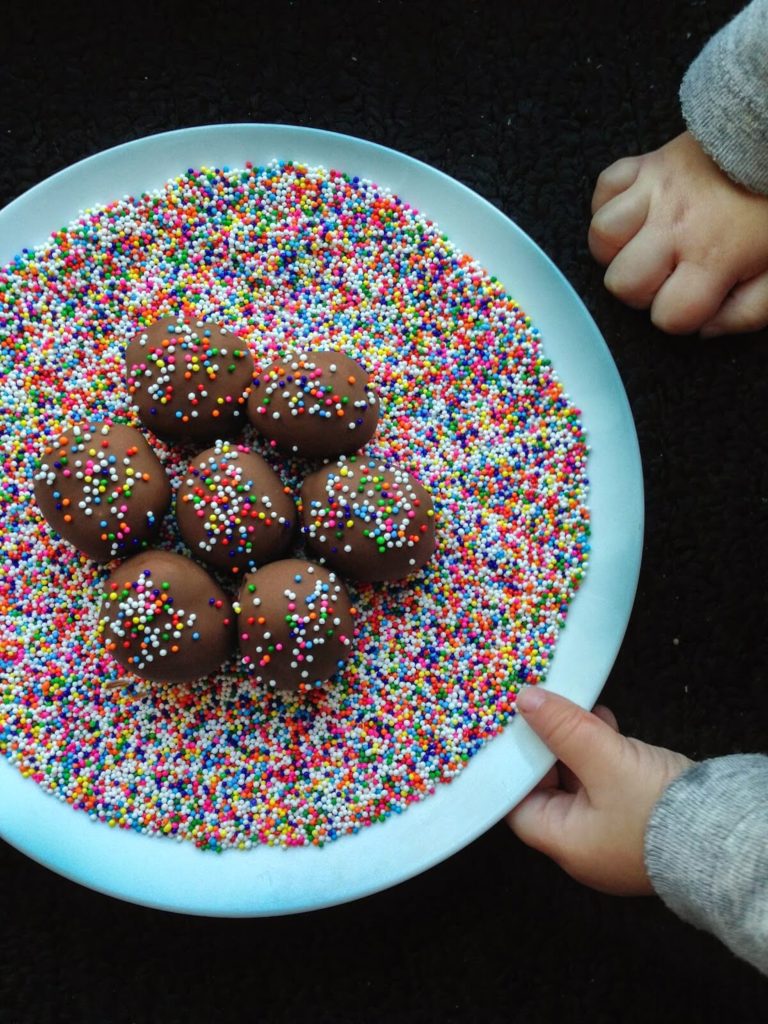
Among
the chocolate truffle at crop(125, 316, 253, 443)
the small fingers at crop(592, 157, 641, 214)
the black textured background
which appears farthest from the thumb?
the small fingers at crop(592, 157, 641, 214)

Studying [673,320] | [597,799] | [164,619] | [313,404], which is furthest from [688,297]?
[164,619]

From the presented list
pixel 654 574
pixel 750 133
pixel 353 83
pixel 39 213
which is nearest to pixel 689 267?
pixel 750 133

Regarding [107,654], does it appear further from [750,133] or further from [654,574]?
[750,133]

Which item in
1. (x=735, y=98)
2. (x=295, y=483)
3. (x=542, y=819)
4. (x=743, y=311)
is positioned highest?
(x=735, y=98)

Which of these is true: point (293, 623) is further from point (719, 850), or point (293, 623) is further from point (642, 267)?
point (642, 267)

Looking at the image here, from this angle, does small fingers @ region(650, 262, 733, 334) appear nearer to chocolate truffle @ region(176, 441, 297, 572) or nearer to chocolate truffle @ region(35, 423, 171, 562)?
chocolate truffle @ region(176, 441, 297, 572)

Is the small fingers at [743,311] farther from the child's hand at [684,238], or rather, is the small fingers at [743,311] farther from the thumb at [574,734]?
the thumb at [574,734]
